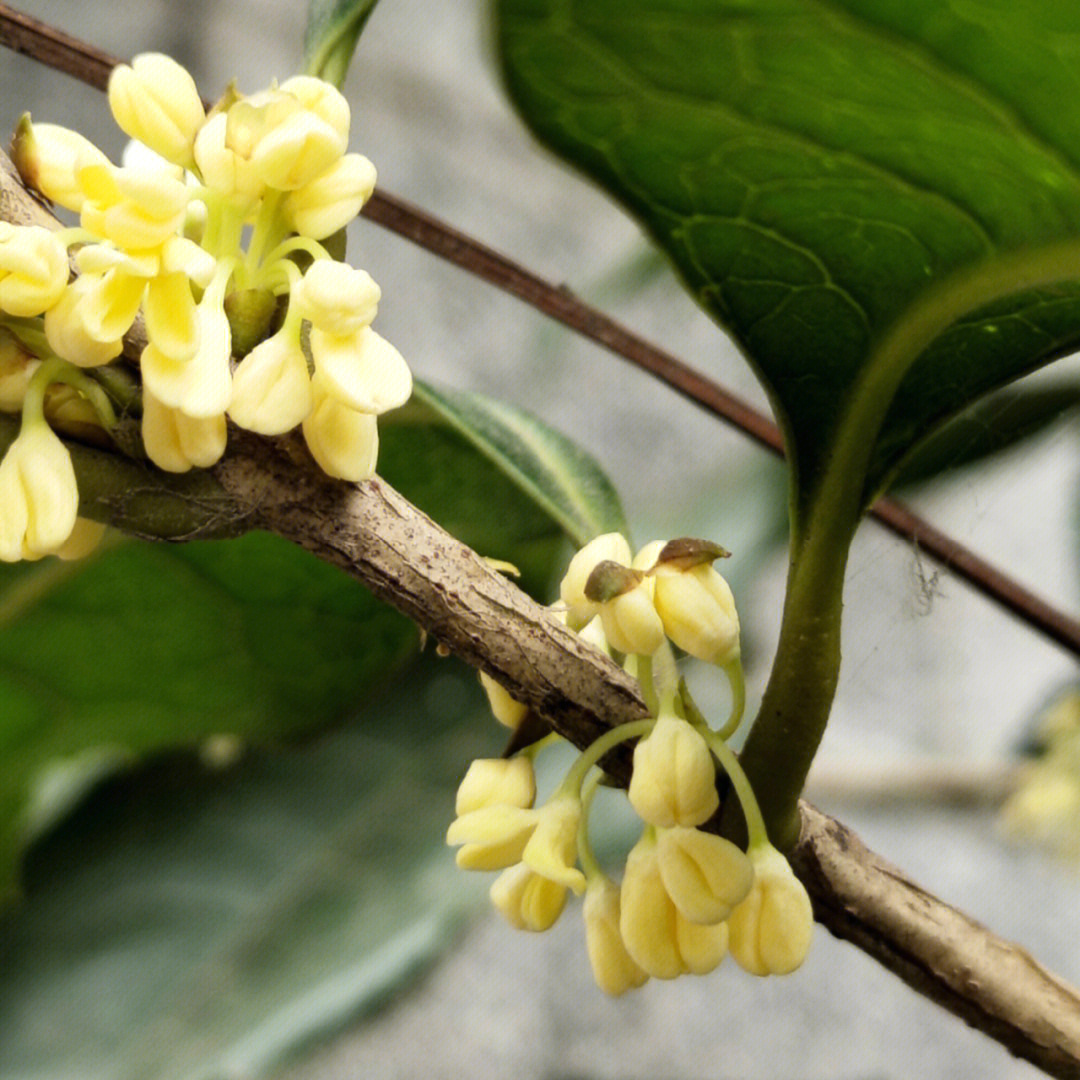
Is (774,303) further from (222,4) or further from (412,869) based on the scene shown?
(222,4)

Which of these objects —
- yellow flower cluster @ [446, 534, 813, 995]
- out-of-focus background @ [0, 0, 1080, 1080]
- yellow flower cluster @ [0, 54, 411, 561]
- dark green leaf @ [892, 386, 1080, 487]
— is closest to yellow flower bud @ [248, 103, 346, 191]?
yellow flower cluster @ [0, 54, 411, 561]

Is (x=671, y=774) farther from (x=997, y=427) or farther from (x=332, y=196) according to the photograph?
(x=997, y=427)

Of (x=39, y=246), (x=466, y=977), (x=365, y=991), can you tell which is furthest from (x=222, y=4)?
(x=39, y=246)

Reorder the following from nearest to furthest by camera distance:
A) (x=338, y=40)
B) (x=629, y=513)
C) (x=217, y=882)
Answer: (x=338, y=40) < (x=217, y=882) < (x=629, y=513)

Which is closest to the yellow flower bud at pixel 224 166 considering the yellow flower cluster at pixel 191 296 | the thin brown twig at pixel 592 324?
the yellow flower cluster at pixel 191 296

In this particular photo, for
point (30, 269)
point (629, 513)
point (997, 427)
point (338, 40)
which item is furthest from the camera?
point (629, 513)

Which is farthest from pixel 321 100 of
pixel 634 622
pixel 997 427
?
pixel 997 427

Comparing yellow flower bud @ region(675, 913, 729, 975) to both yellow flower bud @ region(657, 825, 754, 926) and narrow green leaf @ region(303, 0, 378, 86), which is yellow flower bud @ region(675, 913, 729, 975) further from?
narrow green leaf @ region(303, 0, 378, 86)

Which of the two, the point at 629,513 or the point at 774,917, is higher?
the point at 774,917

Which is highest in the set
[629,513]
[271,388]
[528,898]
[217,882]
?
[271,388]

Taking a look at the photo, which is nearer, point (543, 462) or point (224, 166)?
point (224, 166)
